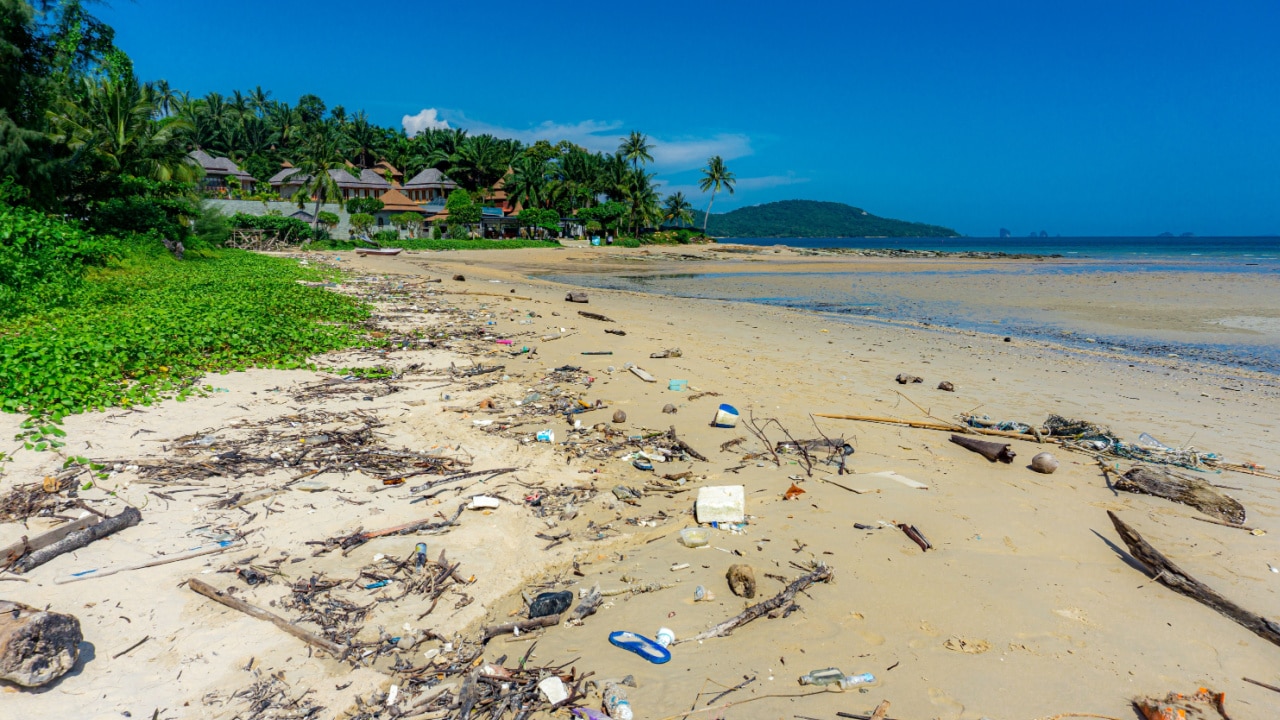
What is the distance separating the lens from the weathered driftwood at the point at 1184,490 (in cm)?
468

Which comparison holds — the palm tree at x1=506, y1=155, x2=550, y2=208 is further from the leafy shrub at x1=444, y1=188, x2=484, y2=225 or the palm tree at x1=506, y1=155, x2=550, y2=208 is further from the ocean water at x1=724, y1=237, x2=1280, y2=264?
the ocean water at x1=724, y1=237, x2=1280, y2=264

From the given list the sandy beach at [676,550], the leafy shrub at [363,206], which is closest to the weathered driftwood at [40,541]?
the sandy beach at [676,550]

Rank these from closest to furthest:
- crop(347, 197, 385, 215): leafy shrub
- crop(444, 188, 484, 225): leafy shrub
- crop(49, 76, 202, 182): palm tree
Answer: crop(49, 76, 202, 182): palm tree
crop(347, 197, 385, 215): leafy shrub
crop(444, 188, 484, 225): leafy shrub

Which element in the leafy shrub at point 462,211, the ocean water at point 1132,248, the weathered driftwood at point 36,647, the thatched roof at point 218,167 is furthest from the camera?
the ocean water at point 1132,248

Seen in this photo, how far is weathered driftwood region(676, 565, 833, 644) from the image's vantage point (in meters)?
3.27

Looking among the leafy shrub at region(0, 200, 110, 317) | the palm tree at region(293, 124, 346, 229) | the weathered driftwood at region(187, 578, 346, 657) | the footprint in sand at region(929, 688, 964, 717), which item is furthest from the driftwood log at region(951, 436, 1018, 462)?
the palm tree at region(293, 124, 346, 229)

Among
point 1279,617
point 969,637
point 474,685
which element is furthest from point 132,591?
point 1279,617

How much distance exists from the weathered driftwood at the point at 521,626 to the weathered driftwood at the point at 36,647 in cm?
179

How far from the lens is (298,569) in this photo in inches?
145

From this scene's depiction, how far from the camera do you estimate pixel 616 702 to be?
9.12 feet

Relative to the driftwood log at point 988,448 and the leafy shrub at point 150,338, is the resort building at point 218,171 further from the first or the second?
the driftwood log at point 988,448

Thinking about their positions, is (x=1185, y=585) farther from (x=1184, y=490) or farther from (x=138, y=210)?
(x=138, y=210)

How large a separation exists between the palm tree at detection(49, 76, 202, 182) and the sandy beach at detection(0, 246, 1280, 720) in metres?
20.2

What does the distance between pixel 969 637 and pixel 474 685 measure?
2549 mm
